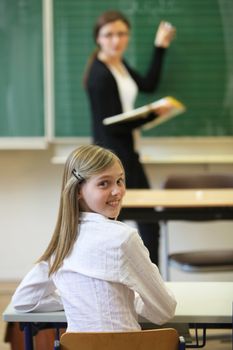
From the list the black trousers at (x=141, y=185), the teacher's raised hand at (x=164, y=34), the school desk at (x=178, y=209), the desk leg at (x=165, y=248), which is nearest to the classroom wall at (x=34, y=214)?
the desk leg at (x=165, y=248)

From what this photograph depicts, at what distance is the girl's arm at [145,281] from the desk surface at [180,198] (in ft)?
4.85

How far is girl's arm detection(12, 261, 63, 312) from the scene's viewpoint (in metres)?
1.85

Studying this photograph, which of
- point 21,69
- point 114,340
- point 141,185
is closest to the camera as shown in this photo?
point 114,340

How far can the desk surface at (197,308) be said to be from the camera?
5.86ft

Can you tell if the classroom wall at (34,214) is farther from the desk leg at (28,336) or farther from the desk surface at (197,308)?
the desk leg at (28,336)

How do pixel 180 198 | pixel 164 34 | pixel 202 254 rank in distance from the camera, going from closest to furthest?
pixel 180 198
pixel 202 254
pixel 164 34

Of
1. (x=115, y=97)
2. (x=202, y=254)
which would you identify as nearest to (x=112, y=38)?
(x=115, y=97)

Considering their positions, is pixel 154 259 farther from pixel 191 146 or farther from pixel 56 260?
pixel 56 260

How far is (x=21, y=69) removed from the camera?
14.4 feet

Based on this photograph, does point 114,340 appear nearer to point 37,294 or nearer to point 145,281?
point 145,281

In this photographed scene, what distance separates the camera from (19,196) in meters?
4.66

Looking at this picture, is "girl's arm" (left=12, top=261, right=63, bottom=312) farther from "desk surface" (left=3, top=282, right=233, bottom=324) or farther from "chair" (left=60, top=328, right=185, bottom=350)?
"chair" (left=60, top=328, right=185, bottom=350)

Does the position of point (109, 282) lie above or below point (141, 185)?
above

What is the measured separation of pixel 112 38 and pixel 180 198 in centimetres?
114
